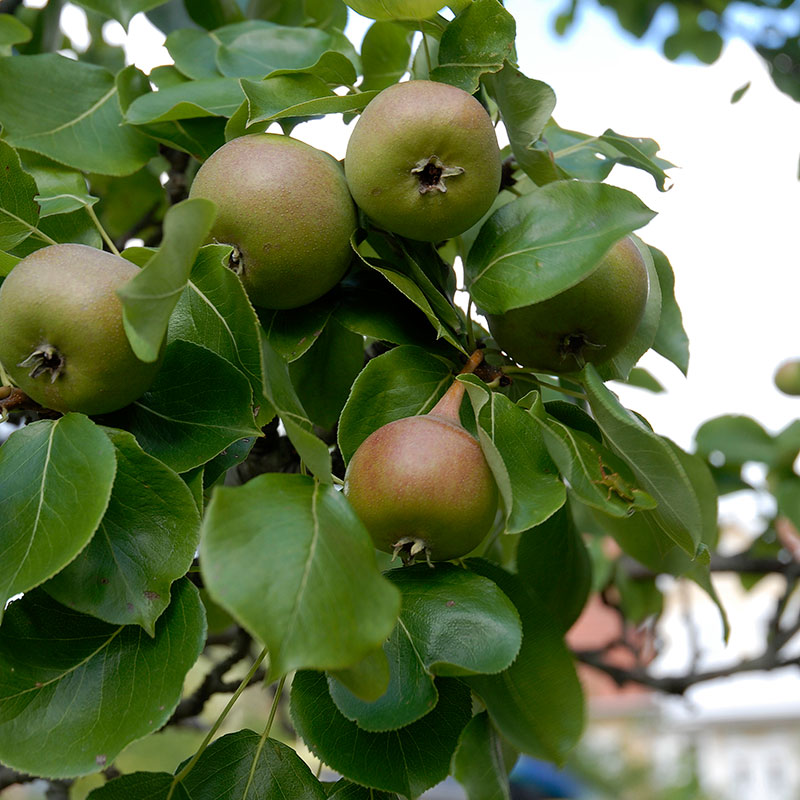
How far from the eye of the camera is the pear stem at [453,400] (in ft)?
2.28

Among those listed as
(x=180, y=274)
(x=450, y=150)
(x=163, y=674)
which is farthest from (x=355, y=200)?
(x=163, y=674)

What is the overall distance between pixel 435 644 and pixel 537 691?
13 cm

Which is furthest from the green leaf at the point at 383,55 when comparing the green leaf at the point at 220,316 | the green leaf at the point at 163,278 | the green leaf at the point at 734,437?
the green leaf at the point at 734,437

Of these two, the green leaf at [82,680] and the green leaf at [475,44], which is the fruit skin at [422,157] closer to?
the green leaf at [475,44]

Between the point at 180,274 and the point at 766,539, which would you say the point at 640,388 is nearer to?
the point at 766,539

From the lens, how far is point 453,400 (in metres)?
0.71

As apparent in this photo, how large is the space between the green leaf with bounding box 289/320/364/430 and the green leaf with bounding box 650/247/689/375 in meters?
0.32

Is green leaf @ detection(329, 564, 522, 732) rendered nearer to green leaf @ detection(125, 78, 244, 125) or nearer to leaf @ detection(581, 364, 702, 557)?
leaf @ detection(581, 364, 702, 557)

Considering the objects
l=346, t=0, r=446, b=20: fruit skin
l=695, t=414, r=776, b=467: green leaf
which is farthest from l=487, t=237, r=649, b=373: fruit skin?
l=695, t=414, r=776, b=467: green leaf

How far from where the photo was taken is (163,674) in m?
0.63

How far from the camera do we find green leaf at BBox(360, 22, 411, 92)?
101 cm

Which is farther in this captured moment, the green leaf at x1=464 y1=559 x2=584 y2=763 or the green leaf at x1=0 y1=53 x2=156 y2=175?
the green leaf at x1=0 y1=53 x2=156 y2=175

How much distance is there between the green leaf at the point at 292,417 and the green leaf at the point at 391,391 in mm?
94

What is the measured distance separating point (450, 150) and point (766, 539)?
1.58 metres
